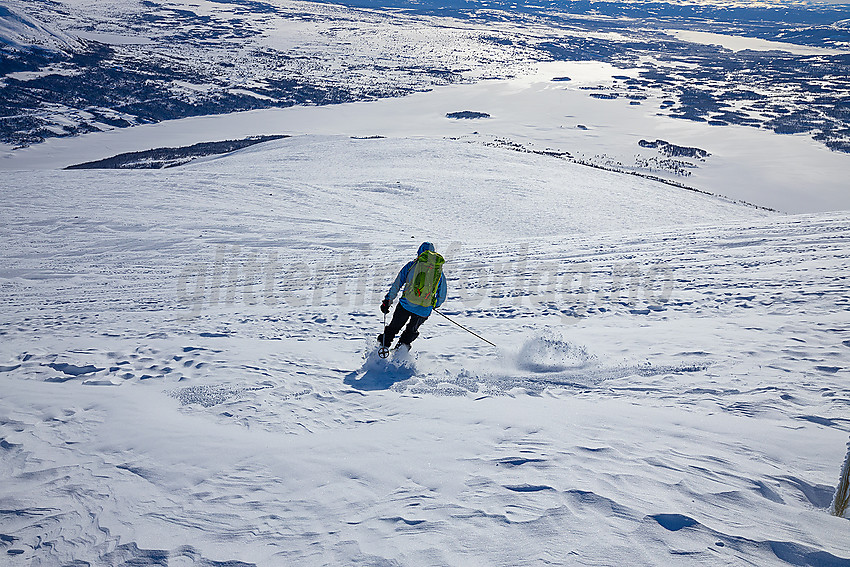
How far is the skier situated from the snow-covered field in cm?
44

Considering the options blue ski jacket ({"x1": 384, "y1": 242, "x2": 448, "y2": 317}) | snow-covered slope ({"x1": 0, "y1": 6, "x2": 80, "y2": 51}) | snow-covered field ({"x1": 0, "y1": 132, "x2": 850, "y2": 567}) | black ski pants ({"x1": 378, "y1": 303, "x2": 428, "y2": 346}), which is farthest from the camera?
snow-covered slope ({"x1": 0, "y1": 6, "x2": 80, "y2": 51})

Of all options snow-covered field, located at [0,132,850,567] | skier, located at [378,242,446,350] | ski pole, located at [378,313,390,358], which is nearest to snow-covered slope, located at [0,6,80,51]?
snow-covered field, located at [0,132,850,567]

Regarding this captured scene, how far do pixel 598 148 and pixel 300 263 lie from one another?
4377 cm

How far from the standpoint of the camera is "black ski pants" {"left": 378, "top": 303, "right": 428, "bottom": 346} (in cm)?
650

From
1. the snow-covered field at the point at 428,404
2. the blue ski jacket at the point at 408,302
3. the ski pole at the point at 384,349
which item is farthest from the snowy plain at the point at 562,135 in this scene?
the ski pole at the point at 384,349

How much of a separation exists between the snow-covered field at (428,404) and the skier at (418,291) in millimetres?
443

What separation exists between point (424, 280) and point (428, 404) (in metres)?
1.57

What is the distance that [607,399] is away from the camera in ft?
17.4

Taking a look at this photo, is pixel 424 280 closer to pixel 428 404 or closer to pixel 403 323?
pixel 403 323

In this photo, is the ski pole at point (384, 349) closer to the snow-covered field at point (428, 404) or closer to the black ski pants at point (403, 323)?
the black ski pants at point (403, 323)

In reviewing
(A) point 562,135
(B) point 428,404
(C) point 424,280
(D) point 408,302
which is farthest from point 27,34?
(B) point 428,404

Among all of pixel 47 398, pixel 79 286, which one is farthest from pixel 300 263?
pixel 47 398

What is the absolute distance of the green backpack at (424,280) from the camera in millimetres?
6191

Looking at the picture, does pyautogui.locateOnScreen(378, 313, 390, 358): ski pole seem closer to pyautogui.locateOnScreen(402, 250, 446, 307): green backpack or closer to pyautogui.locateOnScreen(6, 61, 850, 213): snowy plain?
pyautogui.locateOnScreen(402, 250, 446, 307): green backpack
